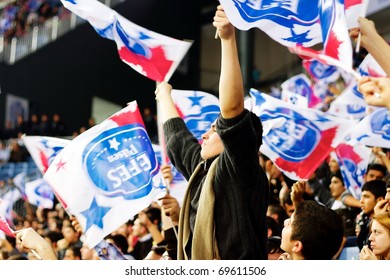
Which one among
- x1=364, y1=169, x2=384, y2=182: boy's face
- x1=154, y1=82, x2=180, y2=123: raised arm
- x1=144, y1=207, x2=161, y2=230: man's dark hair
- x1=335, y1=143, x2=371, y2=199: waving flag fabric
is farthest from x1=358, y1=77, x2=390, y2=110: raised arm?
x1=144, y1=207, x2=161, y2=230: man's dark hair

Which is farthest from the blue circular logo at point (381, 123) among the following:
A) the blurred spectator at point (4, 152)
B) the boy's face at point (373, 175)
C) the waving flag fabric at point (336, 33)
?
the blurred spectator at point (4, 152)

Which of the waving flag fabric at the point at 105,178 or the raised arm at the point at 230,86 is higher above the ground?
the raised arm at the point at 230,86

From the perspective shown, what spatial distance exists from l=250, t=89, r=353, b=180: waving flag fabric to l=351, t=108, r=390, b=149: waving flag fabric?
353 millimetres

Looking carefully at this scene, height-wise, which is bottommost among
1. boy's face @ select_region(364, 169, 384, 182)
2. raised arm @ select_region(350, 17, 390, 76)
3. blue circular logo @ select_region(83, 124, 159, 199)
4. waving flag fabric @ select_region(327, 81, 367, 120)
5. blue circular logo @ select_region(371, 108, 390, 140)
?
boy's face @ select_region(364, 169, 384, 182)

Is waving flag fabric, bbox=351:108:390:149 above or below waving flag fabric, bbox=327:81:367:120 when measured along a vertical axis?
above

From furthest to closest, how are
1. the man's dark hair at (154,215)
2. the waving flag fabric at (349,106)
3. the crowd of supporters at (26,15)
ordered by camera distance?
the crowd of supporters at (26,15) < the waving flag fabric at (349,106) < the man's dark hair at (154,215)

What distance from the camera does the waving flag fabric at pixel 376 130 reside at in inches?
206

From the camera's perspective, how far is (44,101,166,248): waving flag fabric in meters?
4.21

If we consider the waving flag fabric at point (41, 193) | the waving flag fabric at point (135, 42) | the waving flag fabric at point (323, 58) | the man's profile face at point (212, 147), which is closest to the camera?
the waving flag fabric at point (323, 58)

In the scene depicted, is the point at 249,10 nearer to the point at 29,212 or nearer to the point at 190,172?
the point at 190,172

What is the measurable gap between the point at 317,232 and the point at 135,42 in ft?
6.89

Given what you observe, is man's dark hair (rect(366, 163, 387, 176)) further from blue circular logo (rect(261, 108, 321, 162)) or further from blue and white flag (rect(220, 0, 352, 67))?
blue and white flag (rect(220, 0, 352, 67))

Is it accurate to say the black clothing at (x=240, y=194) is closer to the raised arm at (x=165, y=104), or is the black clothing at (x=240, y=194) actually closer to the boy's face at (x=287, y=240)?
the boy's face at (x=287, y=240)

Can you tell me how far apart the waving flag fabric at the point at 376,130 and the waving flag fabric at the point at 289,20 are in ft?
5.82
